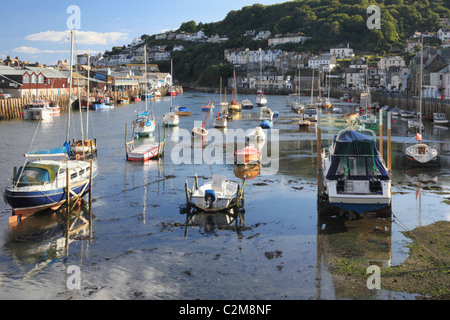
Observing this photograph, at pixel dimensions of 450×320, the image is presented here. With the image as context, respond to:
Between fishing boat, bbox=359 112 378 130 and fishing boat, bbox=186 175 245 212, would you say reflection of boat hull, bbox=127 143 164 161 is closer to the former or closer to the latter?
fishing boat, bbox=186 175 245 212

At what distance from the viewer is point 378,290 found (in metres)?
13.8

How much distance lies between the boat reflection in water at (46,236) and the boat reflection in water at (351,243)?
366 inches

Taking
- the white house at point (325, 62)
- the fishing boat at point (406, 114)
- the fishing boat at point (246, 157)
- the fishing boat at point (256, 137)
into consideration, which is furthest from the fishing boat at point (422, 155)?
the white house at point (325, 62)

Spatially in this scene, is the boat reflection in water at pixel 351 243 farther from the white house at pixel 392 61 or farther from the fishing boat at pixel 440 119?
the white house at pixel 392 61

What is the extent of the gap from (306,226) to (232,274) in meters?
5.93

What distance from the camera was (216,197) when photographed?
21703 millimetres

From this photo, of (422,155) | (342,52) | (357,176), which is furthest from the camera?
(342,52)

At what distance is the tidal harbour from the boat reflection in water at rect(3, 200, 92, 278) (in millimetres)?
69

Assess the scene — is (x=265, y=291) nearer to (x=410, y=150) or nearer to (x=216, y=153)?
(x=410, y=150)

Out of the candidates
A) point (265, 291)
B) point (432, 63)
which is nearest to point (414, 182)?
point (265, 291)

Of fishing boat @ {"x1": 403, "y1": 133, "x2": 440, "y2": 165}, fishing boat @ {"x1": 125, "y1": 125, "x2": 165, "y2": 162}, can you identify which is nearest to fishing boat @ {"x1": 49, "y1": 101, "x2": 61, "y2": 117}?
fishing boat @ {"x1": 125, "y1": 125, "x2": 165, "y2": 162}

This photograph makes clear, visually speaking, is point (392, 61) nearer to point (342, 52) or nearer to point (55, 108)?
point (342, 52)

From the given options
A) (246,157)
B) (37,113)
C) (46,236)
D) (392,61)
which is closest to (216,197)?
(46,236)

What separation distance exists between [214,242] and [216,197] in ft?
11.6
